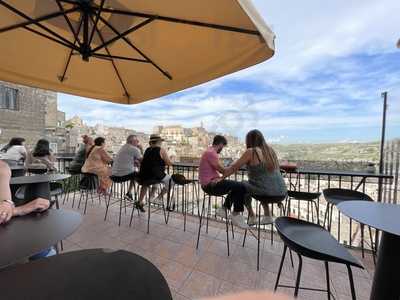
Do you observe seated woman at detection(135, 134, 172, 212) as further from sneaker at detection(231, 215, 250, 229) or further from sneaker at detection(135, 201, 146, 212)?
sneaker at detection(231, 215, 250, 229)

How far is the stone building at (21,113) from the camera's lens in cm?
1054

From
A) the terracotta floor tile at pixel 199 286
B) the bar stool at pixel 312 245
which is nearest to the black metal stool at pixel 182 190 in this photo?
the terracotta floor tile at pixel 199 286

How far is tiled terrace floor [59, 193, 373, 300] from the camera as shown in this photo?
6.48 feet

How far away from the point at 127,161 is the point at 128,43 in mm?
2355

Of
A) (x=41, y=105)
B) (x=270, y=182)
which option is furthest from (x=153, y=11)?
(x=41, y=105)

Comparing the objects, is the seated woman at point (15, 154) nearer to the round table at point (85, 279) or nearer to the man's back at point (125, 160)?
the man's back at point (125, 160)

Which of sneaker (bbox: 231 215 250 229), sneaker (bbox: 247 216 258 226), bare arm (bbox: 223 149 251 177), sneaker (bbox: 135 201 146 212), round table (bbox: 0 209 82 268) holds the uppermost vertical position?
bare arm (bbox: 223 149 251 177)

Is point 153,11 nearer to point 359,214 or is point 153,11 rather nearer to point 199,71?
point 199,71

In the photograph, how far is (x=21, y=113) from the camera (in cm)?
1145

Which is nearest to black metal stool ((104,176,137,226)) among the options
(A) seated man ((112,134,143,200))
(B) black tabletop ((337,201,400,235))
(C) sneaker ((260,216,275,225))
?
(A) seated man ((112,134,143,200))

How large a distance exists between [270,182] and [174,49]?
5.97 feet

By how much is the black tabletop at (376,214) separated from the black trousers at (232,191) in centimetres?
128

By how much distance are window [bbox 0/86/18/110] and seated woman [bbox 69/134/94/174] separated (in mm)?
9334

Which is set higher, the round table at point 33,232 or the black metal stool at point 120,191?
the round table at point 33,232
